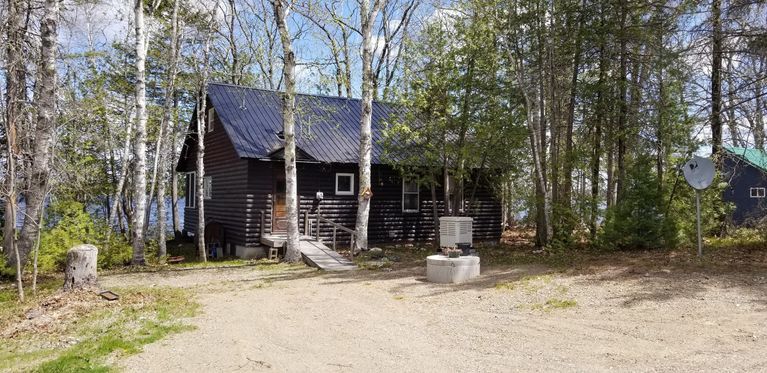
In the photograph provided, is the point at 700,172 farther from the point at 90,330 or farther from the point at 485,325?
the point at 90,330

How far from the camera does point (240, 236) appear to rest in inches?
637

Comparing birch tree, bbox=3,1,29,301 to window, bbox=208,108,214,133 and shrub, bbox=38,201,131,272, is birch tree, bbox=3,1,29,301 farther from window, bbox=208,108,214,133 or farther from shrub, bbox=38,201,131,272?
window, bbox=208,108,214,133

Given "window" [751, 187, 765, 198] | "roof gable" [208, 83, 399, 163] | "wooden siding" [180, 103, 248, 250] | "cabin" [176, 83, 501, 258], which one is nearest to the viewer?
"cabin" [176, 83, 501, 258]

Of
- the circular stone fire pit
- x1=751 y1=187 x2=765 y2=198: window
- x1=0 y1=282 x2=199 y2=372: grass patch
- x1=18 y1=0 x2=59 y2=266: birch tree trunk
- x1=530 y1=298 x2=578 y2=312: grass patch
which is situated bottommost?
x1=0 y1=282 x2=199 y2=372: grass patch

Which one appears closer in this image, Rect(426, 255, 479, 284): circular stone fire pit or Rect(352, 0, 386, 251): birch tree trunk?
Rect(426, 255, 479, 284): circular stone fire pit

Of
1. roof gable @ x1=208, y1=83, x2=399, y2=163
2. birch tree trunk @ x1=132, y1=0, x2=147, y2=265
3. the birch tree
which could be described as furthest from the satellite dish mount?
birch tree trunk @ x1=132, y1=0, x2=147, y2=265

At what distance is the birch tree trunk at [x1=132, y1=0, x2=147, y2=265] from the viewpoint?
1312 centimetres

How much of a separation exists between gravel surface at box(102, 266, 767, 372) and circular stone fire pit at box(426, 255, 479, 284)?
29cm

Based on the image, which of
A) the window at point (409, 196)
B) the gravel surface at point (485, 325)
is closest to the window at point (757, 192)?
the window at point (409, 196)

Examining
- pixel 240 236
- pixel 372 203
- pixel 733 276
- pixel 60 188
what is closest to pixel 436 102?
pixel 372 203

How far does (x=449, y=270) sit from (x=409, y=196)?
8.14 metres

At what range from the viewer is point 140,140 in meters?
13.5

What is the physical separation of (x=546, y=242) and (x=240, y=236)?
9042 mm

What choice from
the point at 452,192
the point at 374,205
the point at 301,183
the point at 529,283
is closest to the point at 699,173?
the point at 529,283
